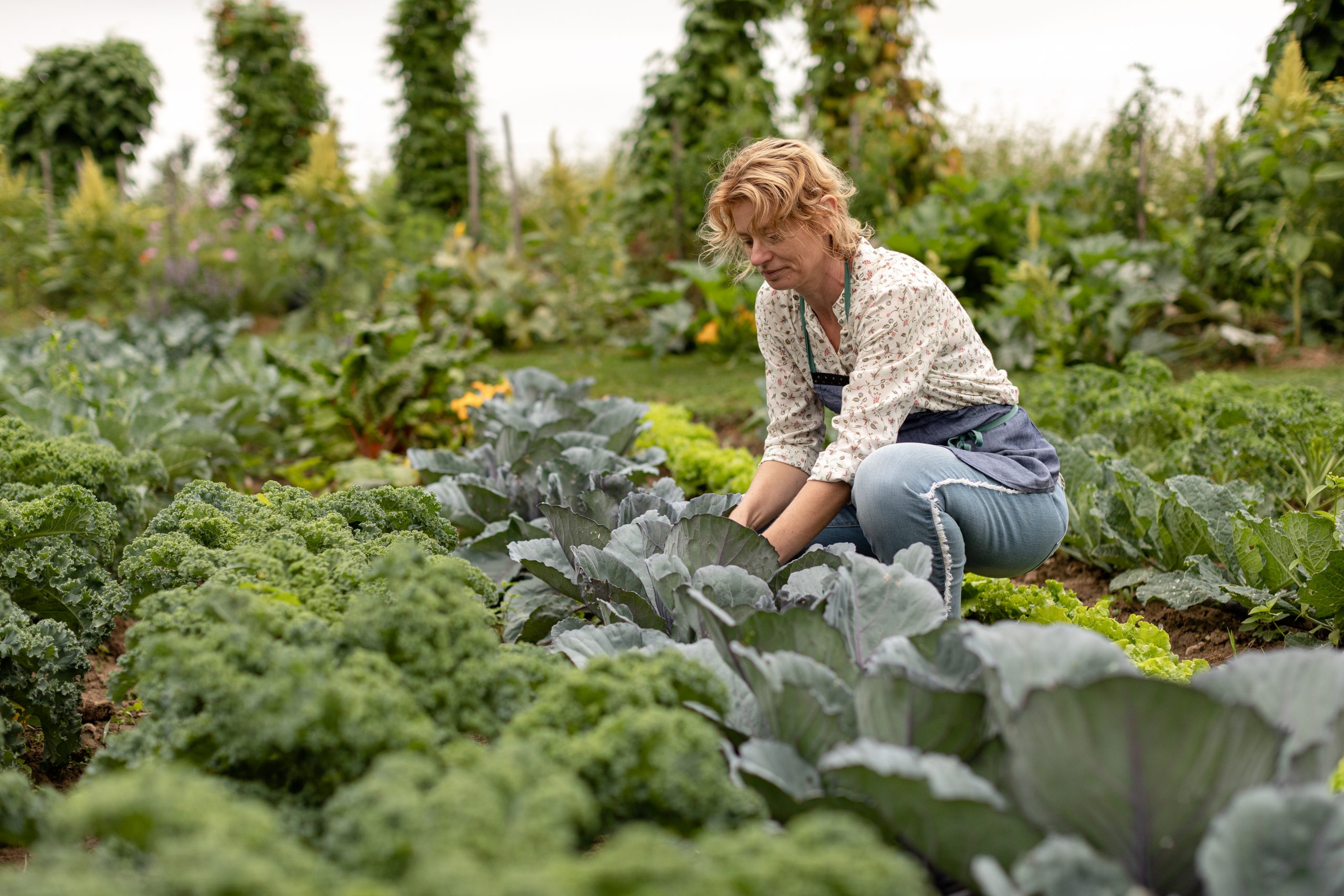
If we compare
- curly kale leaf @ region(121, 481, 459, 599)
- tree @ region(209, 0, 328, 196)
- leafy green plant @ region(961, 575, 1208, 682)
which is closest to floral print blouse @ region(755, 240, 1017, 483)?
leafy green plant @ region(961, 575, 1208, 682)

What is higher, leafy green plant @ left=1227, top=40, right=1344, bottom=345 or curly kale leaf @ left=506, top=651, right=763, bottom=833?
leafy green plant @ left=1227, top=40, right=1344, bottom=345

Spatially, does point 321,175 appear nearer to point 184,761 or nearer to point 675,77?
point 675,77

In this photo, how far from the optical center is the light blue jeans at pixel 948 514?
2.30 meters

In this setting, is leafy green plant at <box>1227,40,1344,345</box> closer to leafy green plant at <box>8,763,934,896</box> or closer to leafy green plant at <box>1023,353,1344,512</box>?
leafy green plant at <box>1023,353,1344,512</box>

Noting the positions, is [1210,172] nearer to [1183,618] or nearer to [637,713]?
[1183,618]

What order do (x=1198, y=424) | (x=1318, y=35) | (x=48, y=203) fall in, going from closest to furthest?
(x=1198, y=424) < (x=1318, y=35) < (x=48, y=203)

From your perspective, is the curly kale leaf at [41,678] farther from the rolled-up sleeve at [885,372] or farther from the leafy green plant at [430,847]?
the rolled-up sleeve at [885,372]

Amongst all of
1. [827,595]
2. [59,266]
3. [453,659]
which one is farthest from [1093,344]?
[59,266]

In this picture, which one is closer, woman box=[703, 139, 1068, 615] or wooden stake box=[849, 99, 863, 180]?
woman box=[703, 139, 1068, 615]

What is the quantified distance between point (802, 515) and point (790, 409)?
21.1 inches

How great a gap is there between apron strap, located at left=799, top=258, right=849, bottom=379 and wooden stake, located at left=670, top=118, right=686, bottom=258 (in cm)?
624

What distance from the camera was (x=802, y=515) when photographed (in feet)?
7.63

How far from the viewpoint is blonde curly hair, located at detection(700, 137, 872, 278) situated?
231 centimetres

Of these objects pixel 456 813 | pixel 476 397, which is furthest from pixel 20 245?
pixel 456 813
